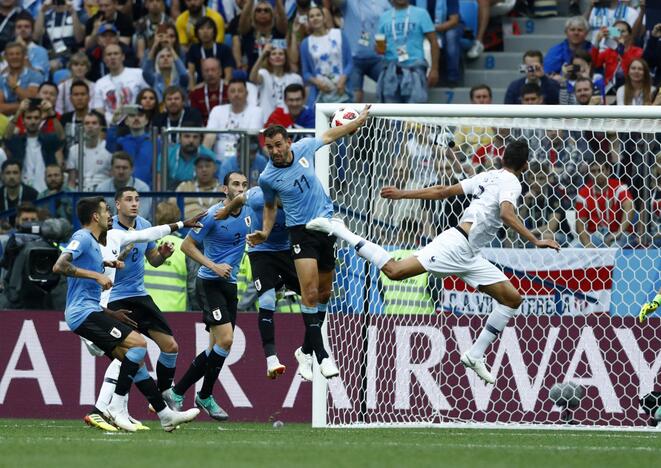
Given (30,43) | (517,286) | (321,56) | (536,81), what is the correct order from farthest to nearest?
(30,43) < (321,56) < (536,81) < (517,286)

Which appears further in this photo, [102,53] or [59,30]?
[59,30]

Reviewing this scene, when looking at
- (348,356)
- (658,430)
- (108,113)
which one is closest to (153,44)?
(108,113)

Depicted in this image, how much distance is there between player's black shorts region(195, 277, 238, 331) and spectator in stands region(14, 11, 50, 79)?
7.78 meters

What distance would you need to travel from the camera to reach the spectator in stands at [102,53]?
19.7m

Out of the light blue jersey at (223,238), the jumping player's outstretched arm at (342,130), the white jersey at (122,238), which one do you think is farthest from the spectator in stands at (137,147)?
the jumping player's outstretched arm at (342,130)

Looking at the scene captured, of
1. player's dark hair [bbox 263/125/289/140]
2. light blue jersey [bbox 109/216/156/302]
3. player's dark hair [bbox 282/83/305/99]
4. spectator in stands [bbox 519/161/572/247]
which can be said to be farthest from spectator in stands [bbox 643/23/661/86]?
light blue jersey [bbox 109/216/156/302]

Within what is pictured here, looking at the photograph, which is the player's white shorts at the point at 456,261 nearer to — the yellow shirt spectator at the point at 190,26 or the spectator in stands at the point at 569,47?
the spectator in stands at the point at 569,47

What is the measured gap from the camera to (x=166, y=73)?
1908 cm

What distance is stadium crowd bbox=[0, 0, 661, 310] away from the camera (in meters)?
14.0

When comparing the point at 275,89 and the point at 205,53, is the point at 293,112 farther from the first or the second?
the point at 205,53

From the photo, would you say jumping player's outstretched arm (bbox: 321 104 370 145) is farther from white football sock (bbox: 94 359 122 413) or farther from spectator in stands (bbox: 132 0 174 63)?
spectator in stands (bbox: 132 0 174 63)

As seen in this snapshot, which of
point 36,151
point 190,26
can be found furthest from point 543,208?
point 190,26

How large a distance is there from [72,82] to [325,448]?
1033 centimetres

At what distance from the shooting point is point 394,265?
12.1 m
